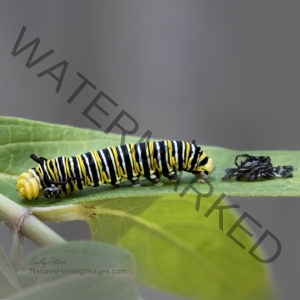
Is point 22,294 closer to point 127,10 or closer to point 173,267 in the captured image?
point 173,267

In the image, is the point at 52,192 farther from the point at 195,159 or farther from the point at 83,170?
the point at 195,159

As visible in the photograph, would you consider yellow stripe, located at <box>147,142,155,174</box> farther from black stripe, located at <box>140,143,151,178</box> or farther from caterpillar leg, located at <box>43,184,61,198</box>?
caterpillar leg, located at <box>43,184,61,198</box>

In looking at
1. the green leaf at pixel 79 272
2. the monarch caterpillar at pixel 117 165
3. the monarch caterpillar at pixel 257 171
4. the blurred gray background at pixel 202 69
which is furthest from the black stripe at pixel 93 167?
the blurred gray background at pixel 202 69

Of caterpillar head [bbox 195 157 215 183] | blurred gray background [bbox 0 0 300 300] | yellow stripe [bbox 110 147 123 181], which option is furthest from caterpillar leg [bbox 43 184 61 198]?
blurred gray background [bbox 0 0 300 300]

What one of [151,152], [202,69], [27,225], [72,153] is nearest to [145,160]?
[151,152]

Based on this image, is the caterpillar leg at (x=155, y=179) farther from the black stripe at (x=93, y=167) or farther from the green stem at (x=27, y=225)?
the green stem at (x=27, y=225)

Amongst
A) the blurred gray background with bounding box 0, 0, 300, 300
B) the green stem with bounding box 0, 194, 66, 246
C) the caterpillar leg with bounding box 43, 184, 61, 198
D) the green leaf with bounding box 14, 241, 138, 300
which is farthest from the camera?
the blurred gray background with bounding box 0, 0, 300, 300
